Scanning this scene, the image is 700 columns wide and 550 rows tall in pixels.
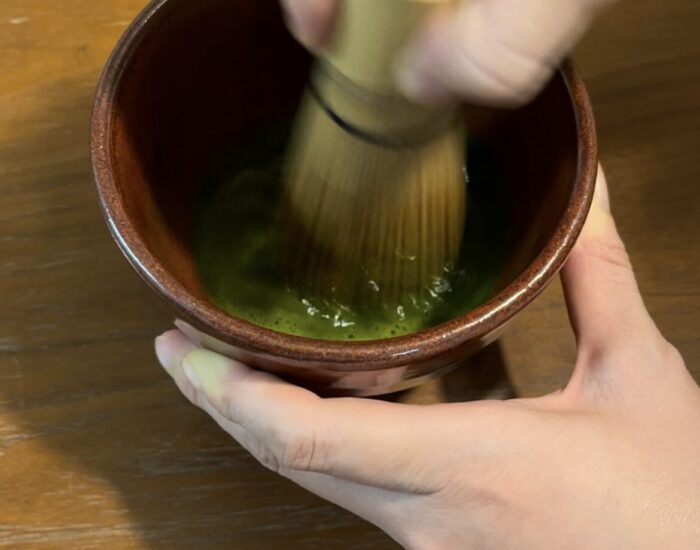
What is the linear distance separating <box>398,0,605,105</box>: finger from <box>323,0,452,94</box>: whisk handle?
12mm

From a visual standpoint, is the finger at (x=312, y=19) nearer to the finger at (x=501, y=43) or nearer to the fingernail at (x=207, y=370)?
the finger at (x=501, y=43)

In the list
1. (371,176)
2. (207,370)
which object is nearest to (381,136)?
(371,176)

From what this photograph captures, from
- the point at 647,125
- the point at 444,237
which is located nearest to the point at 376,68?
the point at 444,237

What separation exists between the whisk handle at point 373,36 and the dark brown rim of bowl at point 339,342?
11cm

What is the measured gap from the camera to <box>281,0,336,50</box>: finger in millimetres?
389

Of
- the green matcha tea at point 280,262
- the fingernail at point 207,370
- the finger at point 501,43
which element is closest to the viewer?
the finger at point 501,43

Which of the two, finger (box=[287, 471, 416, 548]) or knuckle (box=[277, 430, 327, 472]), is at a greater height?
knuckle (box=[277, 430, 327, 472])

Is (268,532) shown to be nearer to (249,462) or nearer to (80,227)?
(249,462)

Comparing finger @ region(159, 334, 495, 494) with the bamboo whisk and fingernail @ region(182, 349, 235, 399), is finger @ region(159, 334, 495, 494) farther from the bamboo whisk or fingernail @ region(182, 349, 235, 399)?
the bamboo whisk

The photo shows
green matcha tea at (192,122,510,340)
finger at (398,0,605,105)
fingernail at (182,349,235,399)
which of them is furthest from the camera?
green matcha tea at (192,122,510,340)

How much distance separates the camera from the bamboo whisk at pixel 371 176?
384 millimetres

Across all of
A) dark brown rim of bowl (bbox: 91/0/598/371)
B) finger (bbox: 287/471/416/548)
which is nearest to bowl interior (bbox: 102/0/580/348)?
dark brown rim of bowl (bbox: 91/0/598/371)

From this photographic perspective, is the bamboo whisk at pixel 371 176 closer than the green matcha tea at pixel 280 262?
Yes

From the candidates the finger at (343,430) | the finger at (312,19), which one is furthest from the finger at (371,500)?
the finger at (312,19)
